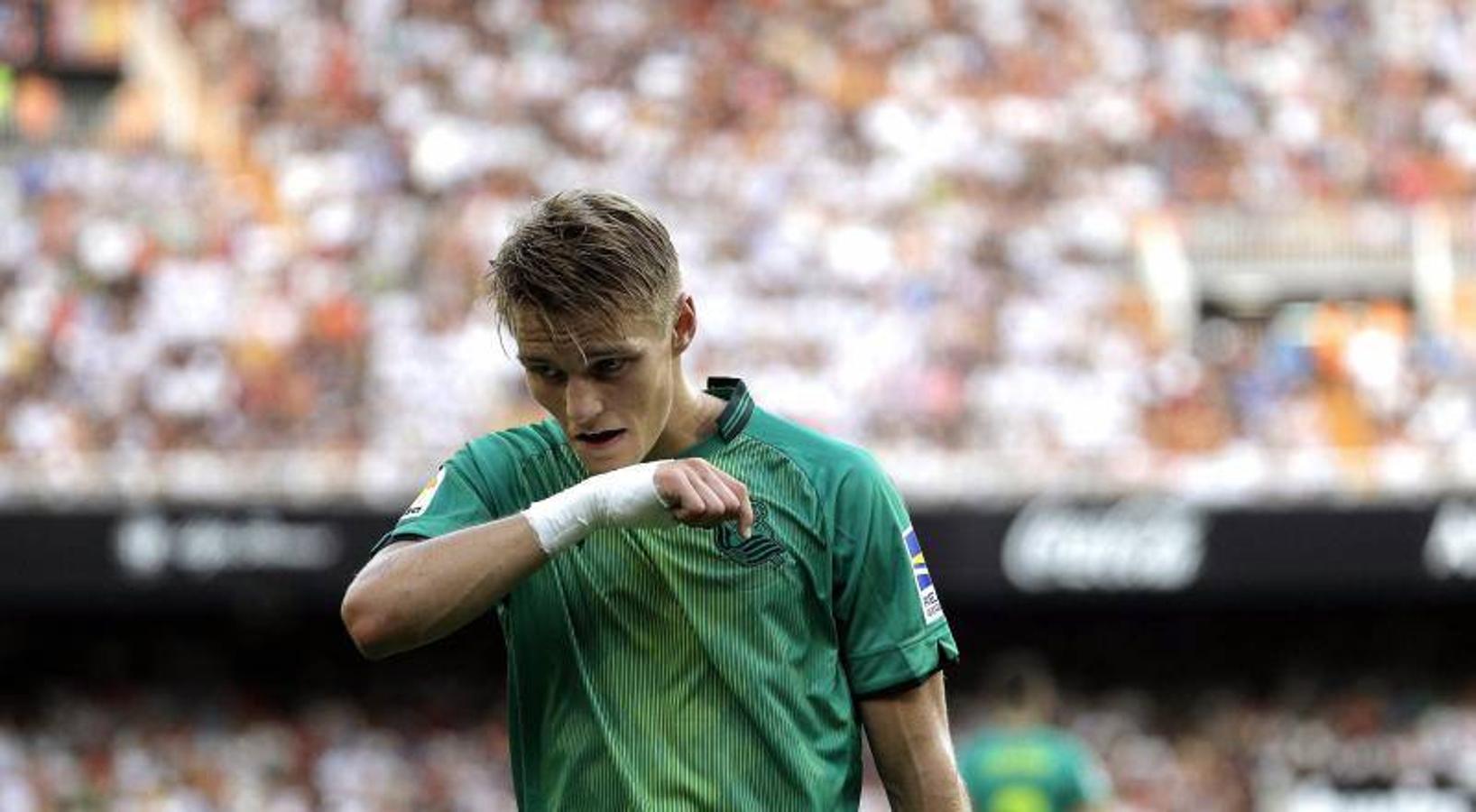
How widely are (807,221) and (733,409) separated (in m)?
18.0

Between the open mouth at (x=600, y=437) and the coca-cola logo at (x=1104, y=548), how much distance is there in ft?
54.1

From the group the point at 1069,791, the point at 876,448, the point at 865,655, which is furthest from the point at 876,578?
the point at 876,448

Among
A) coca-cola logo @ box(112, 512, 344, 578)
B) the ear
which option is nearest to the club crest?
the ear

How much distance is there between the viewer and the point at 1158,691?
22312 mm

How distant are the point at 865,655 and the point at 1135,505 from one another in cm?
1643

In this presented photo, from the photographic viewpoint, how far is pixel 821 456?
3.84 metres

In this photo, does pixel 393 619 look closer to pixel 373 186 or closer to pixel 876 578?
pixel 876 578

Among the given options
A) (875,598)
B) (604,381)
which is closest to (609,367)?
(604,381)

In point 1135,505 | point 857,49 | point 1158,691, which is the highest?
point 857,49

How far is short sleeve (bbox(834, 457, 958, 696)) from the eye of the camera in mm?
3797

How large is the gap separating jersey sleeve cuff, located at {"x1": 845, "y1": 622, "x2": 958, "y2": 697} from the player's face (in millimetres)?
429

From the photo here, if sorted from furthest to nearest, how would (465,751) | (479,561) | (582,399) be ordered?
(465,751) → (582,399) → (479,561)

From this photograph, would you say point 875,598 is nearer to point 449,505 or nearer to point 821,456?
point 821,456

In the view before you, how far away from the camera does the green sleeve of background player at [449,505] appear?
369 centimetres
